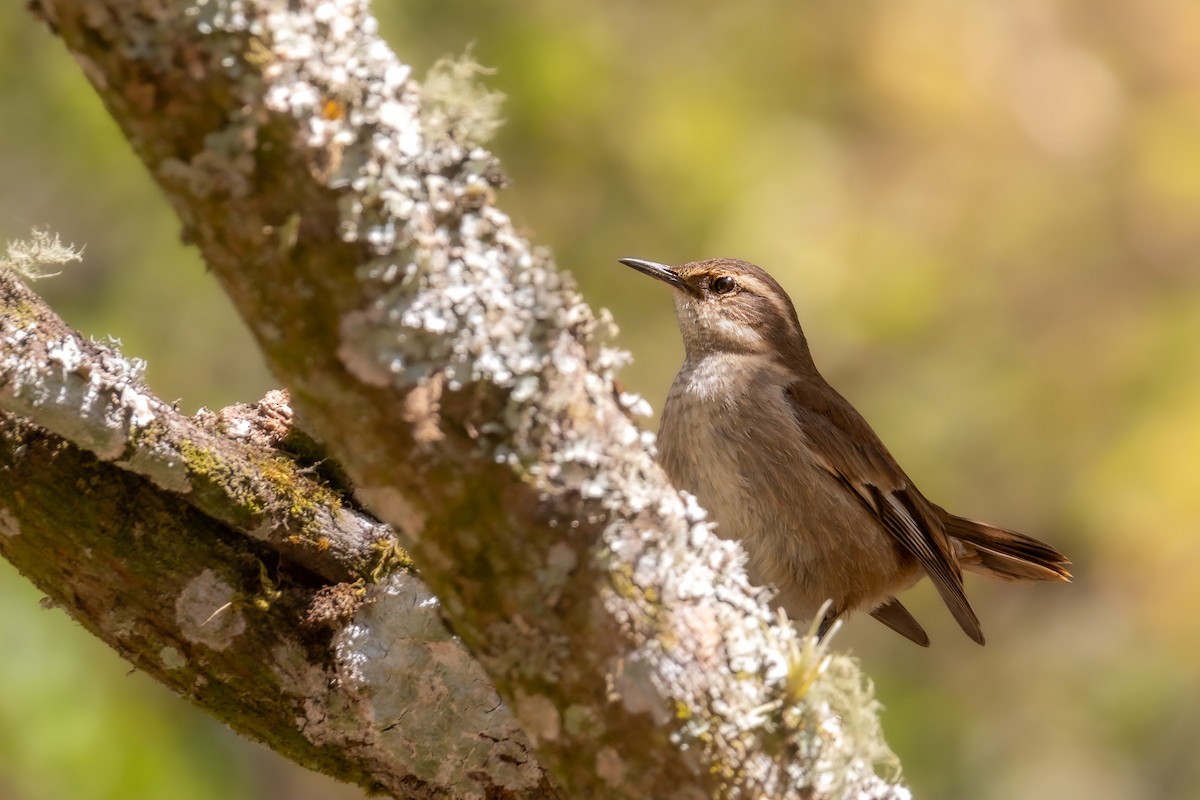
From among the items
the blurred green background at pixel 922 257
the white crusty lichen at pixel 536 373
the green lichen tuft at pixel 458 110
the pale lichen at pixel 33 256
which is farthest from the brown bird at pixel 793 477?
the green lichen tuft at pixel 458 110

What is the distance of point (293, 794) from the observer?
7637mm

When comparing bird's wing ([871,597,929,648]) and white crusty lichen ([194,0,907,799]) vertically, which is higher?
bird's wing ([871,597,929,648])

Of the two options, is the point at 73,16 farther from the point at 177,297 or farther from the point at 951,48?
the point at 951,48

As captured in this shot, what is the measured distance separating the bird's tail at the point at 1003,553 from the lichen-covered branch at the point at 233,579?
3206 mm

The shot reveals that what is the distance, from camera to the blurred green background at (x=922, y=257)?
23.5ft

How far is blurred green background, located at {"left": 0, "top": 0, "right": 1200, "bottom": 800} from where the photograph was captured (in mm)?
7152

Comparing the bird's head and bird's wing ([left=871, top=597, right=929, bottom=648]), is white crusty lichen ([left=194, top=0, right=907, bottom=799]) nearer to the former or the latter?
the bird's head

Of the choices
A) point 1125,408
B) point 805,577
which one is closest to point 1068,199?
point 1125,408

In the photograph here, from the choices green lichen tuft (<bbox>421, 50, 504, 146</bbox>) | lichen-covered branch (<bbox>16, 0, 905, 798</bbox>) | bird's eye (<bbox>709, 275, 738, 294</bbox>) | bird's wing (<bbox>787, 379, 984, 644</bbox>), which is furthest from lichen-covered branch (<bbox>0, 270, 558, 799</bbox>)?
bird's eye (<bbox>709, 275, 738, 294</bbox>)

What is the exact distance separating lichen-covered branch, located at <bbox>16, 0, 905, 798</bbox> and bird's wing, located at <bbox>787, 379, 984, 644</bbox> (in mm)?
2716

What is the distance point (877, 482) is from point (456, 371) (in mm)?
3481

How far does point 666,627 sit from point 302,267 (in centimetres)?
85

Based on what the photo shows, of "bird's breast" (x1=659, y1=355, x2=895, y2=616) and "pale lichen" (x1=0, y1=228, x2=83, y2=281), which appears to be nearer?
"pale lichen" (x1=0, y1=228, x2=83, y2=281)

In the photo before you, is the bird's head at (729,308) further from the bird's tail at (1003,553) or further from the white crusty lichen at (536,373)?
the white crusty lichen at (536,373)
